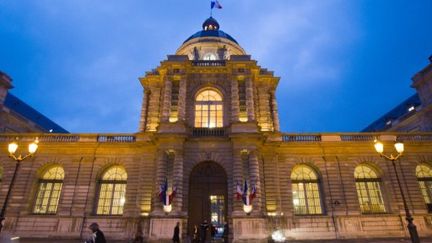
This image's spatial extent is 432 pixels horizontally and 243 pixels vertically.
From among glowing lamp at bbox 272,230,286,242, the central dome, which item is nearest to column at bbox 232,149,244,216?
glowing lamp at bbox 272,230,286,242

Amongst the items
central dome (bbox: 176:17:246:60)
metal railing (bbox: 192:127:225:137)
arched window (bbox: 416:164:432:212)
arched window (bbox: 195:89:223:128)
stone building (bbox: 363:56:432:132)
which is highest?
central dome (bbox: 176:17:246:60)

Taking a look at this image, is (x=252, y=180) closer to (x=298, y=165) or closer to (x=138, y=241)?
(x=298, y=165)

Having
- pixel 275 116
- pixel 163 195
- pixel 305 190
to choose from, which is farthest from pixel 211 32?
pixel 163 195

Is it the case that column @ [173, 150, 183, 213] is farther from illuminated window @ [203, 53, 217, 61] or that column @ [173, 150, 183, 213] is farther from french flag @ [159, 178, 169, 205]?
illuminated window @ [203, 53, 217, 61]

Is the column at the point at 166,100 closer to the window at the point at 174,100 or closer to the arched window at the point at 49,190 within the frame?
the window at the point at 174,100

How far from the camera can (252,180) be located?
1755 centimetres

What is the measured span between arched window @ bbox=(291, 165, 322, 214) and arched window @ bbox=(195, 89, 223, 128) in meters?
6.89

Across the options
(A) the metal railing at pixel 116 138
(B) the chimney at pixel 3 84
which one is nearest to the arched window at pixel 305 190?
(A) the metal railing at pixel 116 138

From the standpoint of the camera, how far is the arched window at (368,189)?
1969cm

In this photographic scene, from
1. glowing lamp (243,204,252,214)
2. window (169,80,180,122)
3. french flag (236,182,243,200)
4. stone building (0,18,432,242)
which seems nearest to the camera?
french flag (236,182,243,200)

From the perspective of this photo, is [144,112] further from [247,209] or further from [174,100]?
[247,209]

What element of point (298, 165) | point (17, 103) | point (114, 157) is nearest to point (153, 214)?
point (114, 157)

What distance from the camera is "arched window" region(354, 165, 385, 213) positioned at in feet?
64.6

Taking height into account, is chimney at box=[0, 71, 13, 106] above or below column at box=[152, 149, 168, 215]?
above
